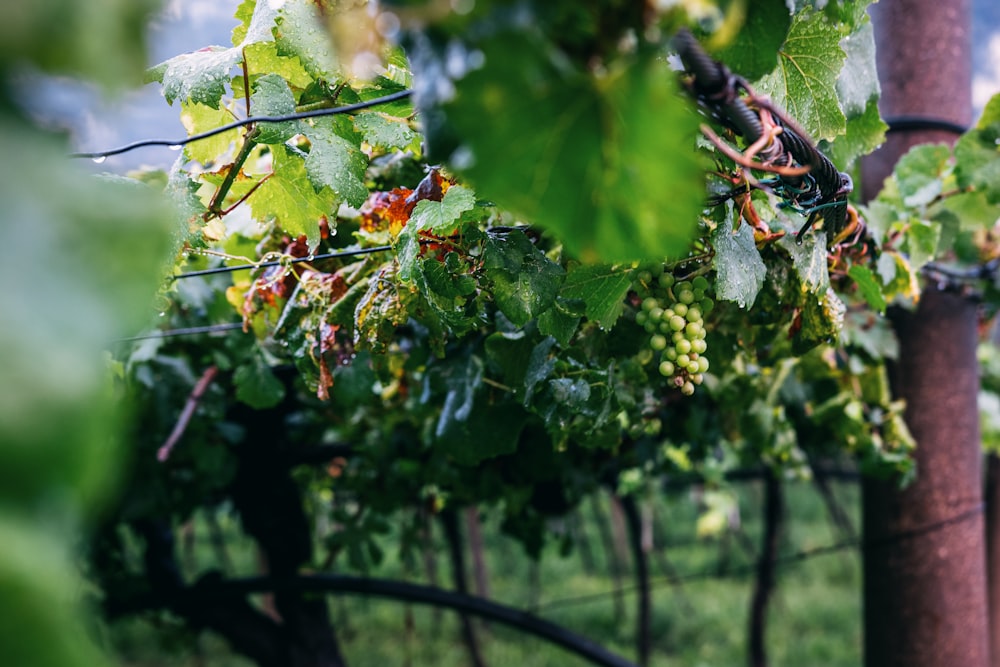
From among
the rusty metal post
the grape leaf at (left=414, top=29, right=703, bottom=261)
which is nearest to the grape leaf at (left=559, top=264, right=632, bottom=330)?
the grape leaf at (left=414, top=29, right=703, bottom=261)

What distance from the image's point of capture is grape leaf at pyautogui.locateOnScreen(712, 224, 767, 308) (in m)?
0.88

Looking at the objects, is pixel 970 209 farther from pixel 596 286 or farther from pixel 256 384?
pixel 256 384

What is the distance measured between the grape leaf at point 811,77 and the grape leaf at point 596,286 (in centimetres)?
28

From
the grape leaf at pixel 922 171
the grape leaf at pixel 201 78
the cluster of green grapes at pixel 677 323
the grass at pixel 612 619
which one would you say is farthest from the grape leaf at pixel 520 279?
the grass at pixel 612 619

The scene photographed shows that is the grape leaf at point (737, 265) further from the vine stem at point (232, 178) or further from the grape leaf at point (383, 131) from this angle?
the vine stem at point (232, 178)

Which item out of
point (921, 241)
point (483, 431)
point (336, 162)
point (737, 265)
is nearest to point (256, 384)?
point (483, 431)

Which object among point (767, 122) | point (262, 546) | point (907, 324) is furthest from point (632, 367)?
point (262, 546)

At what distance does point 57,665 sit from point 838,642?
22.5 ft

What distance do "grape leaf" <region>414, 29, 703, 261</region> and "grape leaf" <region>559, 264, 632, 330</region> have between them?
489 millimetres

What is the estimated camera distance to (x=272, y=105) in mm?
925

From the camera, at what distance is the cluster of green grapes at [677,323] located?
972 mm

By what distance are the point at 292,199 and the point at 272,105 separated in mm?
176

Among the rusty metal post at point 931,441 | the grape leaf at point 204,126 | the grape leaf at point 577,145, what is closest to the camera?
the grape leaf at point 577,145

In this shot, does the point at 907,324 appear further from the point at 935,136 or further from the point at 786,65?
the point at 786,65
